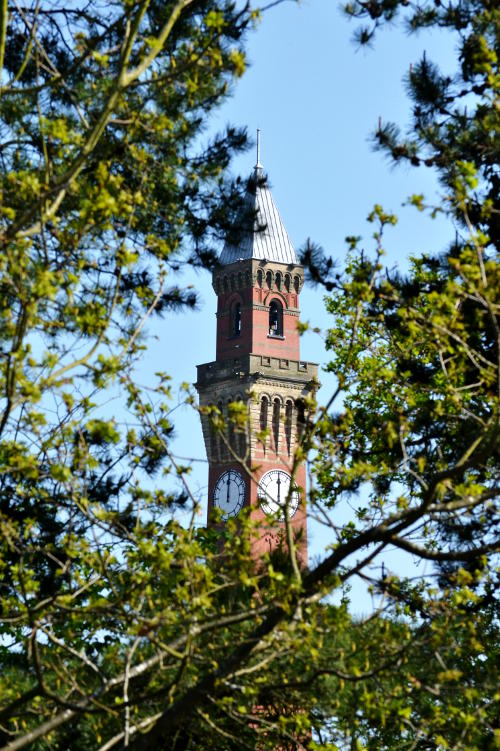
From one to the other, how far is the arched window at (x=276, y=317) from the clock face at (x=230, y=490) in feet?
25.9

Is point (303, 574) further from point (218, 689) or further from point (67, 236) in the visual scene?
point (67, 236)

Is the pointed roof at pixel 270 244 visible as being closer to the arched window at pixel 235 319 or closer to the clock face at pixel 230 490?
the arched window at pixel 235 319

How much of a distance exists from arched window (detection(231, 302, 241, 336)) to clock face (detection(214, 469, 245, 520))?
25.1ft

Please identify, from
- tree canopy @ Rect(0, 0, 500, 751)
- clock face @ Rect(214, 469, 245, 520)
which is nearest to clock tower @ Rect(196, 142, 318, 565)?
clock face @ Rect(214, 469, 245, 520)

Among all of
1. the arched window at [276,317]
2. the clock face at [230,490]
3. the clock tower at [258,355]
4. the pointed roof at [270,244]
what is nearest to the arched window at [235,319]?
the clock tower at [258,355]

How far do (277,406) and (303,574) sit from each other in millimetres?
49743

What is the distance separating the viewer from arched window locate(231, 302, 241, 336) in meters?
61.2

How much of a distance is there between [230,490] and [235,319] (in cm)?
977

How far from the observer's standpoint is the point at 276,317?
61812 millimetres

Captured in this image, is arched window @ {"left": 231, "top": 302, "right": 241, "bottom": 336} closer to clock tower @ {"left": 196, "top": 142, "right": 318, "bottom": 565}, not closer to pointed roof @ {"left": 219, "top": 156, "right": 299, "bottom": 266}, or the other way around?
clock tower @ {"left": 196, "top": 142, "right": 318, "bottom": 565}

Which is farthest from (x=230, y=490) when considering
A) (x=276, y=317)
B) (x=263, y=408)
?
(x=276, y=317)

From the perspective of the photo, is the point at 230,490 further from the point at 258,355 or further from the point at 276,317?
the point at 276,317

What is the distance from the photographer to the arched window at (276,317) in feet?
200

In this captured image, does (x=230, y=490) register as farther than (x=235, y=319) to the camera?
No
